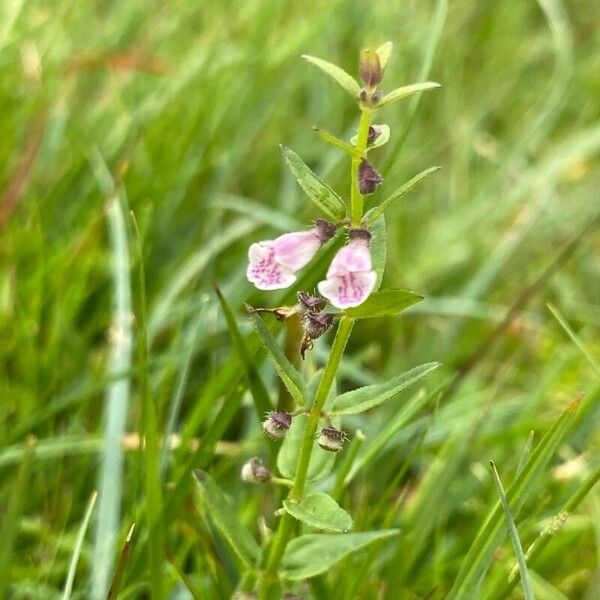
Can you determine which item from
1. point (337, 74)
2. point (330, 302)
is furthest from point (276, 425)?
point (337, 74)

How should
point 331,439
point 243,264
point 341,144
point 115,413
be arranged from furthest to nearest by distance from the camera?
point 243,264, point 115,413, point 331,439, point 341,144

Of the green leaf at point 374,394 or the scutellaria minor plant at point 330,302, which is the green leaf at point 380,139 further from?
the green leaf at point 374,394

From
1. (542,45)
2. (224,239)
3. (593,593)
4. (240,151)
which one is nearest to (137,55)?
(240,151)

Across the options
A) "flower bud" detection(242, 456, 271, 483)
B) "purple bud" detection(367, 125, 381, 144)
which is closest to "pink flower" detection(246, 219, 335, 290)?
"purple bud" detection(367, 125, 381, 144)

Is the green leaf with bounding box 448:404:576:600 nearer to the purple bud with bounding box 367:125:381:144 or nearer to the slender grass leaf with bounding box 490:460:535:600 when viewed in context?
the slender grass leaf with bounding box 490:460:535:600

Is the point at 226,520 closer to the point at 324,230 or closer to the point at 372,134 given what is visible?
the point at 324,230

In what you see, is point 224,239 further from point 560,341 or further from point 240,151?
point 560,341
